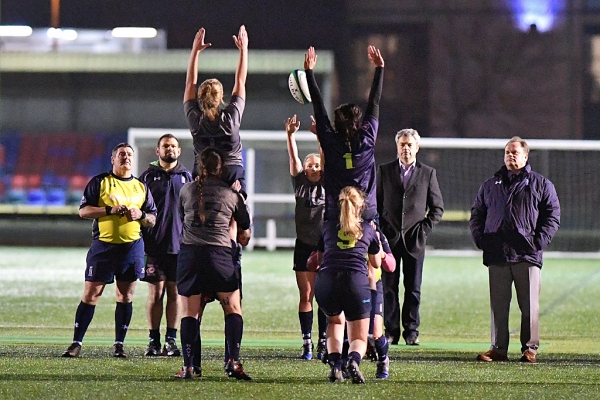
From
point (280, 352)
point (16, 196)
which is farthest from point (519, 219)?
point (16, 196)

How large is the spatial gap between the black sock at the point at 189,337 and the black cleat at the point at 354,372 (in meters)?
1.04

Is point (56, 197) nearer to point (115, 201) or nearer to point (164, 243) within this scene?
point (164, 243)

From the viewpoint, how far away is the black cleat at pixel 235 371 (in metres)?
7.75

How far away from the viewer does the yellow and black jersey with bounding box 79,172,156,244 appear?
9.09 meters

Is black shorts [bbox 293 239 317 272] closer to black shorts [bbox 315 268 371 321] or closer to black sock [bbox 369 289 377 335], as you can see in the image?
black sock [bbox 369 289 377 335]

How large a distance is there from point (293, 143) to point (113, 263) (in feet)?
5.52

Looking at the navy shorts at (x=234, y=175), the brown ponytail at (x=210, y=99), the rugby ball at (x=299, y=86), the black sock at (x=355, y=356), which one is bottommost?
the black sock at (x=355, y=356)

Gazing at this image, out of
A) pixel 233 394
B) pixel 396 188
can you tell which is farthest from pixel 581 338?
pixel 233 394

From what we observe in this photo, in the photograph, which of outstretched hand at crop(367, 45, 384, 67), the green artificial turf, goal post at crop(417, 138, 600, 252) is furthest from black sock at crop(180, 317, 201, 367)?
goal post at crop(417, 138, 600, 252)

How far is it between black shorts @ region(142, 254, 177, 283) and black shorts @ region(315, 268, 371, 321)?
7.08 ft

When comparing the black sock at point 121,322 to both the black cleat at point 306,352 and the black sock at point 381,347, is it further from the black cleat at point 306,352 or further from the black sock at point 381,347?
the black sock at point 381,347

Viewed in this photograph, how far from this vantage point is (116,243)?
9133 mm

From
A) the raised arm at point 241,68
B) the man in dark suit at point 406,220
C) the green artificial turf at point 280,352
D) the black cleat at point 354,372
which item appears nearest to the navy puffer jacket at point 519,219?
the green artificial turf at point 280,352

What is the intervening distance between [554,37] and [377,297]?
3166cm
